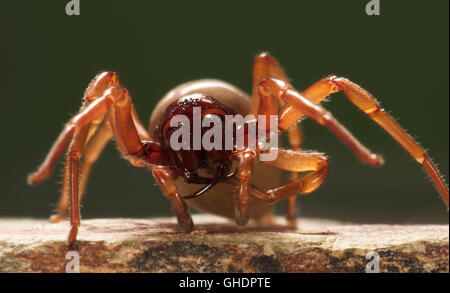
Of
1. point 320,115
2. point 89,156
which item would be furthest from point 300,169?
point 89,156

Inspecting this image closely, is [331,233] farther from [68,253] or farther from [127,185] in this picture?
[127,185]

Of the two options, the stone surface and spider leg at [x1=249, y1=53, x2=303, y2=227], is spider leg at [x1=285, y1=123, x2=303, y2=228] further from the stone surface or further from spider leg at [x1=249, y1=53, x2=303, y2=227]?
the stone surface

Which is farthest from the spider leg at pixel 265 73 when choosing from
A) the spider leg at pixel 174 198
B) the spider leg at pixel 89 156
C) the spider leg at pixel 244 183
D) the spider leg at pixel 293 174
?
the spider leg at pixel 89 156

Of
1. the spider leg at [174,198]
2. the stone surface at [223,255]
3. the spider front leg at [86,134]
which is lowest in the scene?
the stone surface at [223,255]

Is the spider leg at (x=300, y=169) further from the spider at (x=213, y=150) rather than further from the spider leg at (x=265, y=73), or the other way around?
the spider leg at (x=265, y=73)

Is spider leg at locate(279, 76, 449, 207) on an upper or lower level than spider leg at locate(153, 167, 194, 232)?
upper

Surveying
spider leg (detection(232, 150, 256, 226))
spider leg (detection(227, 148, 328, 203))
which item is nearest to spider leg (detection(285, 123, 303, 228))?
spider leg (detection(227, 148, 328, 203))

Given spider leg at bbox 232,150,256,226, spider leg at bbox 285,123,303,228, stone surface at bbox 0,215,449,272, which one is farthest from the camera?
spider leg at bbox 285,123,303,228

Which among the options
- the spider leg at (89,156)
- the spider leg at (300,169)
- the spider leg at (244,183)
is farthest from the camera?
the spider leg at (89,156)

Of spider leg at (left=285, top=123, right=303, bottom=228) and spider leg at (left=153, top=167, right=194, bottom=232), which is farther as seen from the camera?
spider leg at (left=285, top=123, right=303, bottom=228)

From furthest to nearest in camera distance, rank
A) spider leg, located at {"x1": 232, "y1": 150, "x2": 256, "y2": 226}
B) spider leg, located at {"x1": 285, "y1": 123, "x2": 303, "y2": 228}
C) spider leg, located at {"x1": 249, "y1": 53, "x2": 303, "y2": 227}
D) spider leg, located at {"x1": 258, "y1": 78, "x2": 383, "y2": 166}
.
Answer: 1. spider leg, located at {"x1": 285, "y1": 123, "x2": 303, "y2": 228}
2. spider leg, located at {"x1": 249, "y1": 53, "x2": 303, "y2": 227}
3. spider leg, located at {"x1": 232, "y1": 150, "x2": 256, "y2": 226}
4. spider leg, located at {"x1": 258, "y1": 78, "x2": 383, "y2": 166}

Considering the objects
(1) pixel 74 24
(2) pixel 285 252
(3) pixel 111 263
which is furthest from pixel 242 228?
(1) pixel 74 24
